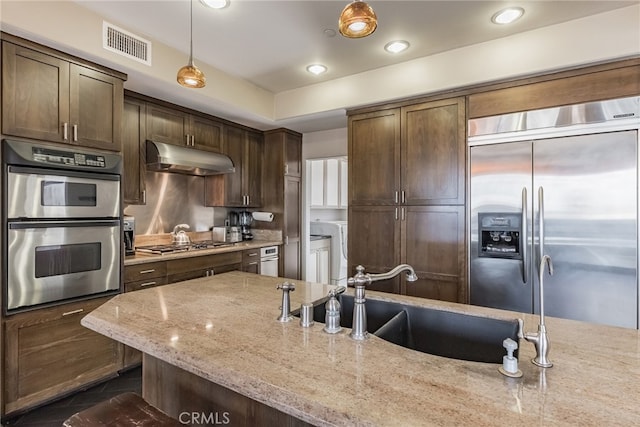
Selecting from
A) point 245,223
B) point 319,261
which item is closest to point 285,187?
point 245,223

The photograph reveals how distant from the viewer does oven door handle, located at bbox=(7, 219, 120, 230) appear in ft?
6.64

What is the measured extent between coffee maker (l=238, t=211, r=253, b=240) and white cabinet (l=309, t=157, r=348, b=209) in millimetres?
1584

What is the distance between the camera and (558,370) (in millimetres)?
938

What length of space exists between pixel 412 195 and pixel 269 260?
6.70ft

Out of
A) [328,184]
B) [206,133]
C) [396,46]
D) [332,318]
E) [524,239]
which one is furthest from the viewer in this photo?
[328,184]

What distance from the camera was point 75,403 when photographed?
2270 millimetres

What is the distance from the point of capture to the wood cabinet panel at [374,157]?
10.4 feet

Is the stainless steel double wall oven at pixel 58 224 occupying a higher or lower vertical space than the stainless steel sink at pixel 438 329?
higher

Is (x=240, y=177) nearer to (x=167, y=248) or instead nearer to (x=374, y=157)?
(x=167, y=248)

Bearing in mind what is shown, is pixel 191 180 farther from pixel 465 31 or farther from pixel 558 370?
pixel 558 370

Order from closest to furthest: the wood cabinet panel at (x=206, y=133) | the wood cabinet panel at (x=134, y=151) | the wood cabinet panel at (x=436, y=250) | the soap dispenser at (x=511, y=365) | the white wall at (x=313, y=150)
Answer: the soap dispenser at (x=511, y=365), the wood cabinet panel at (x=436, y=250), the wood cabinet panel at (x=134, y=151), the wood cabinet panel at (x=206, y=133), the white wall at (x=313, y=150)

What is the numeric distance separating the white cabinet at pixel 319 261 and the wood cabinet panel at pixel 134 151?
2532 mm

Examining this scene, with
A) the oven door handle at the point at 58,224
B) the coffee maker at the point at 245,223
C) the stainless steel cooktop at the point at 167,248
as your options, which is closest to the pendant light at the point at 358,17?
the oven door handle at the point at 58,224

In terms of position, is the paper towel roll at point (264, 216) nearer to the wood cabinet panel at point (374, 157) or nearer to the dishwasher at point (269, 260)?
the dishwasher at point (269, 260)
